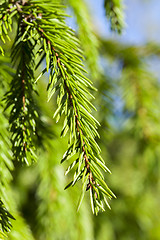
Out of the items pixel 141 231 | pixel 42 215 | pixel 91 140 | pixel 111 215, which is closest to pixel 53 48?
pixel 91 140

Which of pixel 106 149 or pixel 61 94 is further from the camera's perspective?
pixel 106 149

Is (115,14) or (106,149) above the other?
(115,14)

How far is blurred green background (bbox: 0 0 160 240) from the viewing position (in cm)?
76

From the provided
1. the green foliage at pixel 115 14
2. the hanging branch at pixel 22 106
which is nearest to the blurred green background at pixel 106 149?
the green foliage at pixel 115 14

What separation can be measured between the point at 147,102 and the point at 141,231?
1.02 m

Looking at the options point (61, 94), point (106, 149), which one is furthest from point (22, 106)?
point (106, 149)

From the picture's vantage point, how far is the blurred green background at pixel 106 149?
0.76m

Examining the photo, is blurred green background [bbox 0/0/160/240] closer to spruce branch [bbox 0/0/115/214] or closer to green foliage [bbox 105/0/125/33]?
green foliage [bbox 105/0/125/33]

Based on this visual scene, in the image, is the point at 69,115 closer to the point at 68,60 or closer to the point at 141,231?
the point at 68,60

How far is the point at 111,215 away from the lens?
5.25 feet

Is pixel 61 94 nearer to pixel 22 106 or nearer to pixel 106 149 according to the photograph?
pixel 22 106

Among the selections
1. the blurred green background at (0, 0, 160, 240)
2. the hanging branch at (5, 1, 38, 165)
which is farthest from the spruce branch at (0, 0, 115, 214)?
the blurred green background at (0, 0, 160, 240)

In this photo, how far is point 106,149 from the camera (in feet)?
3.06

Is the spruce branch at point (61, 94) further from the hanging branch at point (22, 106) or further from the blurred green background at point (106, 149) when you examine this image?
the blurred green background at point (106, 149)
